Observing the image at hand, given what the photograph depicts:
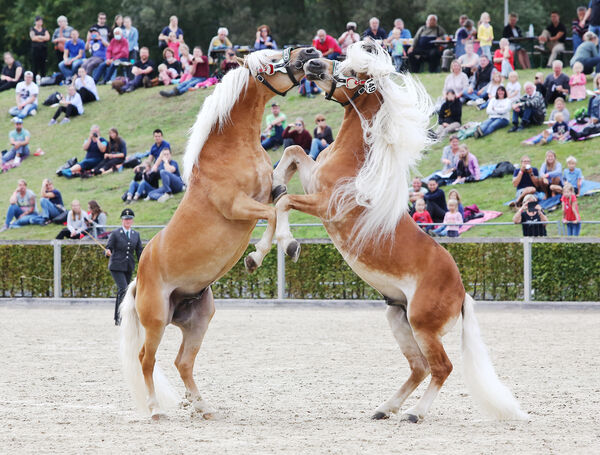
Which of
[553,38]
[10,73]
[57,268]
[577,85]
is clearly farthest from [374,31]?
[10,73]

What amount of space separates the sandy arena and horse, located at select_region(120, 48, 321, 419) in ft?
2.33

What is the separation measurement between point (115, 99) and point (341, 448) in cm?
2427

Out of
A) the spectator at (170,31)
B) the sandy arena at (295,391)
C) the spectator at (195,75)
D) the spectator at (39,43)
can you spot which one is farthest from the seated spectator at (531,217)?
the spectator at (39,43)

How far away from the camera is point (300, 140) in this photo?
19547 mm

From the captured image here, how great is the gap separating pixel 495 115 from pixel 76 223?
9.60 metres

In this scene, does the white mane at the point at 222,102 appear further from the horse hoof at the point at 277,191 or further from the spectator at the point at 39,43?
the spectator at the point at 39,43

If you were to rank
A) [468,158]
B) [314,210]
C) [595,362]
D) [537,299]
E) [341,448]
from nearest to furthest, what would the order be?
1. [341,448]
2. [314,210]
3. [595,362]
4. [537,299]
5. [468,158]

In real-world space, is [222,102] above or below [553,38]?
below

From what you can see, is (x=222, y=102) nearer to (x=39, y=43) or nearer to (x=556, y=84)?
(x=556, y=84)

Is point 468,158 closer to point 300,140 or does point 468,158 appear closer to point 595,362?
point 300,140

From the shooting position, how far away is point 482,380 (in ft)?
23.5

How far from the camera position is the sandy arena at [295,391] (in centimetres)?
624

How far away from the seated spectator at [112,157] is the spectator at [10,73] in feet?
27.8

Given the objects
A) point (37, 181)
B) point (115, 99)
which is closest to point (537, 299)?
A: point (37, 181)
